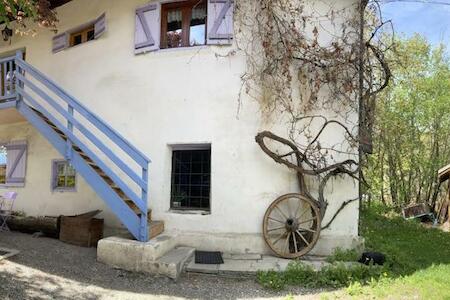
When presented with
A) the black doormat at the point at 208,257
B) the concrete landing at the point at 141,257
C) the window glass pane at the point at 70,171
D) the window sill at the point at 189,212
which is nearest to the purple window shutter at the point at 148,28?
the window glass pane at the point at 70,171

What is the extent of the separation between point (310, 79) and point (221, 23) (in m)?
1.97

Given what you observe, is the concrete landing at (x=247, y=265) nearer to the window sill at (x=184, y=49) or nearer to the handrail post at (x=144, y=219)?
the handrail post at (x=144, y=219)

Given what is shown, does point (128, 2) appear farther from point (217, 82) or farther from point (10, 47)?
point (10, 47)

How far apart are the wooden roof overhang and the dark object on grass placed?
9484 millimetres

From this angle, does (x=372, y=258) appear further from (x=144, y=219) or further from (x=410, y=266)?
(x=144, y=219)

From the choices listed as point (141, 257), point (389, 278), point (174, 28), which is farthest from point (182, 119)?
point (389, 278)

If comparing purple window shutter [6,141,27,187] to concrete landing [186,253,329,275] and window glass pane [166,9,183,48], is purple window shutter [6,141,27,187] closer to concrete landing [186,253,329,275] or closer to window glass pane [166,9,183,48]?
window glass pane [166,9,183,48]

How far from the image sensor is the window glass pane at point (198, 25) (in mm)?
7765

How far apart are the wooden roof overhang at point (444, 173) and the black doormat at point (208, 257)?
11.1m

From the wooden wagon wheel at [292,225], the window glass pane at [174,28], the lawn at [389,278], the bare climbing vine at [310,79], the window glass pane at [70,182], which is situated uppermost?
the window glass pane at [174,28]

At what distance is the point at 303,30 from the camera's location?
7.41 metres

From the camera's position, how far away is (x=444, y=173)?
14836 mm

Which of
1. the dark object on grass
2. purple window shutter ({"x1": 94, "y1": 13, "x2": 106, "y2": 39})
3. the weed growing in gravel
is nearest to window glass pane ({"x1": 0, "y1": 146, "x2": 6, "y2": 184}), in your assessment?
purple window shutter ({"x1": 94, "y1": 13, "x2": 106, "y2": 39})

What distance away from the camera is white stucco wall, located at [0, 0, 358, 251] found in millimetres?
7156
